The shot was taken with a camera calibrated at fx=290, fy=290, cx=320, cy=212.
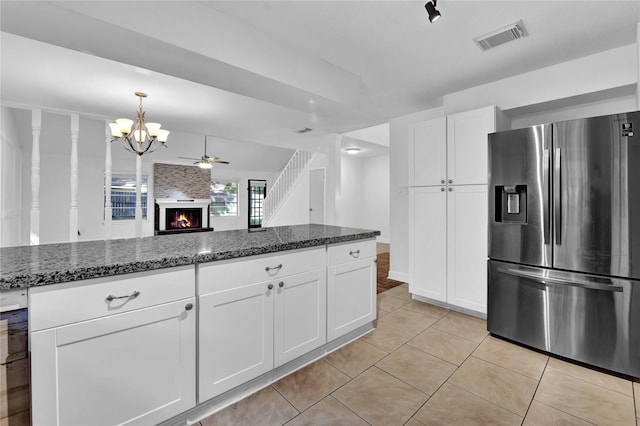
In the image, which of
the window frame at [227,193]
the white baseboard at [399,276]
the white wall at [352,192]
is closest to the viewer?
the white baseboard at [399,276]

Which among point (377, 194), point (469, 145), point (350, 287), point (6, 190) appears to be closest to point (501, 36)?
point (469, 145)

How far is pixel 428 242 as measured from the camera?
10.7 ft

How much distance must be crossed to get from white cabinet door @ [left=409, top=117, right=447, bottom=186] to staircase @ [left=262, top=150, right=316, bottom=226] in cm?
390

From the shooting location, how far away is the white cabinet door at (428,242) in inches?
124

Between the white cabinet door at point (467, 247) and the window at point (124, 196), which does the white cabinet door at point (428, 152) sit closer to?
the white cabinet door at point (467, 247)

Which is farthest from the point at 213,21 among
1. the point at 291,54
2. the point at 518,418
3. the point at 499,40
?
the point at 518,418

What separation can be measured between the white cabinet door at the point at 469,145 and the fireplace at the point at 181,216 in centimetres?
739

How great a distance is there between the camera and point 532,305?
7.62 feet

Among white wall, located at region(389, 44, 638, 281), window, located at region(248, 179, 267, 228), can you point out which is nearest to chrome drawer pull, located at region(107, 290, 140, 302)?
white wall, located at region(389, 44, 638, 281)

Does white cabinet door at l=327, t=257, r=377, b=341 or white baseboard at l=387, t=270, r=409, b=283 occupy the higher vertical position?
white cabinet door at l=327, t=257, r=377, b=341

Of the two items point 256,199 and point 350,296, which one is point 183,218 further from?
point 350,296

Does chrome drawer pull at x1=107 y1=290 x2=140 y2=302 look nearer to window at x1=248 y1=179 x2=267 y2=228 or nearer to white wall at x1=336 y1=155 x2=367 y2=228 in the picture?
white wall at x1=336 y1=155 x2=367 y2=228

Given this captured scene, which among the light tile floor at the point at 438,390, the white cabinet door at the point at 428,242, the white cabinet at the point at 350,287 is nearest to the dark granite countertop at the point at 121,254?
the white cabinet at the point at 350,287

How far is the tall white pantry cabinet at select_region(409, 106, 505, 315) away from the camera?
2.85 metres
